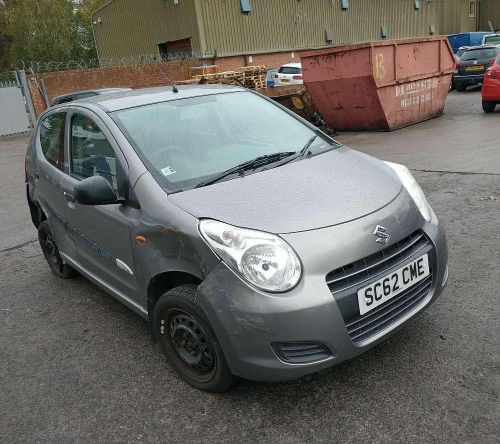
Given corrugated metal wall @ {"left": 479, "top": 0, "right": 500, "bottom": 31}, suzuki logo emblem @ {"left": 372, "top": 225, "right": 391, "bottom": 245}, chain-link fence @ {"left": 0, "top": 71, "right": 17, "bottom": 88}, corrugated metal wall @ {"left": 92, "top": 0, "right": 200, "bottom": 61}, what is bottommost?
suzuki logo emblem @ {"left": 372, "top": 225, "right": 391, "bottom": 245}

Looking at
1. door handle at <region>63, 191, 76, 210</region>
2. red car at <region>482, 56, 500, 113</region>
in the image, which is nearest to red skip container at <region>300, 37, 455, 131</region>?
red car at <region>482, 56, 500, 113</region>

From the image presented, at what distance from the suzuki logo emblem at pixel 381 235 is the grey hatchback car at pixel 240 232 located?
19 millimetres

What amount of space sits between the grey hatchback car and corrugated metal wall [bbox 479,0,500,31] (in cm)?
4719

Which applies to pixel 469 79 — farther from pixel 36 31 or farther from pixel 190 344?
pixel 36 31

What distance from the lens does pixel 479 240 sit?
4.41m

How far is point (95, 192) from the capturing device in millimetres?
2787

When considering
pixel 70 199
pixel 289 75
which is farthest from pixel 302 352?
pixel 289 75

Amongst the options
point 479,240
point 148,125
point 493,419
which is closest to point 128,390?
point 148,125

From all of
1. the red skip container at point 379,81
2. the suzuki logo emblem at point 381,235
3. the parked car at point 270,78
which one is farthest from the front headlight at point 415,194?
the parked car at point 270,78

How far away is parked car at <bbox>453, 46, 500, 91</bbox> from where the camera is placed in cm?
1705

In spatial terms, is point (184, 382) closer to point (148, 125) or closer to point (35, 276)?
point (148, 125)

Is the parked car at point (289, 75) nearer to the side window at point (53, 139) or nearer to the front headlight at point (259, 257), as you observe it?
the side window at point (53, 139)

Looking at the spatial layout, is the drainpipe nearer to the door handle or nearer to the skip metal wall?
the skip metal wall

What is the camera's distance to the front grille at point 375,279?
231cm
